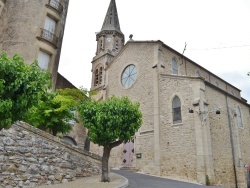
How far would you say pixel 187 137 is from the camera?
52.3ft

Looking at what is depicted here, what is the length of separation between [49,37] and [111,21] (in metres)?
24.5

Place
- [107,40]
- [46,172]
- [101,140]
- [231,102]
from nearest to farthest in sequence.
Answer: [46,172]
[101,140]
[231,102]
[107,40]

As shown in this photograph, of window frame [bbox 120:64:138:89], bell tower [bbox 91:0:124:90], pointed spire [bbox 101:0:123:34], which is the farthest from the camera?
pointed spire [bbox 101:0:123:34]

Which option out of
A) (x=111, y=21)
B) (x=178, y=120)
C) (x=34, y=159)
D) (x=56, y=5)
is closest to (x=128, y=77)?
(x=178, y=120)

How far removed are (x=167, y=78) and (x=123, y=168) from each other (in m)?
8.40

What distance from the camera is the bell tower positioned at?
37.4m

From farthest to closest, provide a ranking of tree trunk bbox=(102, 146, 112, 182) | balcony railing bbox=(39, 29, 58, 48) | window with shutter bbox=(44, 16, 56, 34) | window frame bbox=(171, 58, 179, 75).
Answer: window frame bbox=(171, 58, 179, 75) → window with shutter bbox=(44, 16, 56, 34) → balcony railing bbox=(39, 29, 58, 48) → tree trunk bbox=(102, 146, 112, 182)

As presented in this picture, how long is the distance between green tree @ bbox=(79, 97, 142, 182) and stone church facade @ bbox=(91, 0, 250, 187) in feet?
18.3

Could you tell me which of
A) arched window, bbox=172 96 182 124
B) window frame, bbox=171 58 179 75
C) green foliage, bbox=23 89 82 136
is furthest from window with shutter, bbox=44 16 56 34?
arched window, bbox=172 96 182 124

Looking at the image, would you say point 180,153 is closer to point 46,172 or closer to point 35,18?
point 46,172

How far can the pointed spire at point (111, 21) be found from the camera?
39231mm

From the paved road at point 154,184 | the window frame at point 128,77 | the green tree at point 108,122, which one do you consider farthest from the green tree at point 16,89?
the window frame at point 128,77

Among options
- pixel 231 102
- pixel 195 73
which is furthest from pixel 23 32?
pixel 231 102

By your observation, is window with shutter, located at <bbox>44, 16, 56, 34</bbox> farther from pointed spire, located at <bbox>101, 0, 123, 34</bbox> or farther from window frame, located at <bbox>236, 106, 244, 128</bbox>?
pointed spire, located at <bbox>101, 0, 123, 34</bbox>
